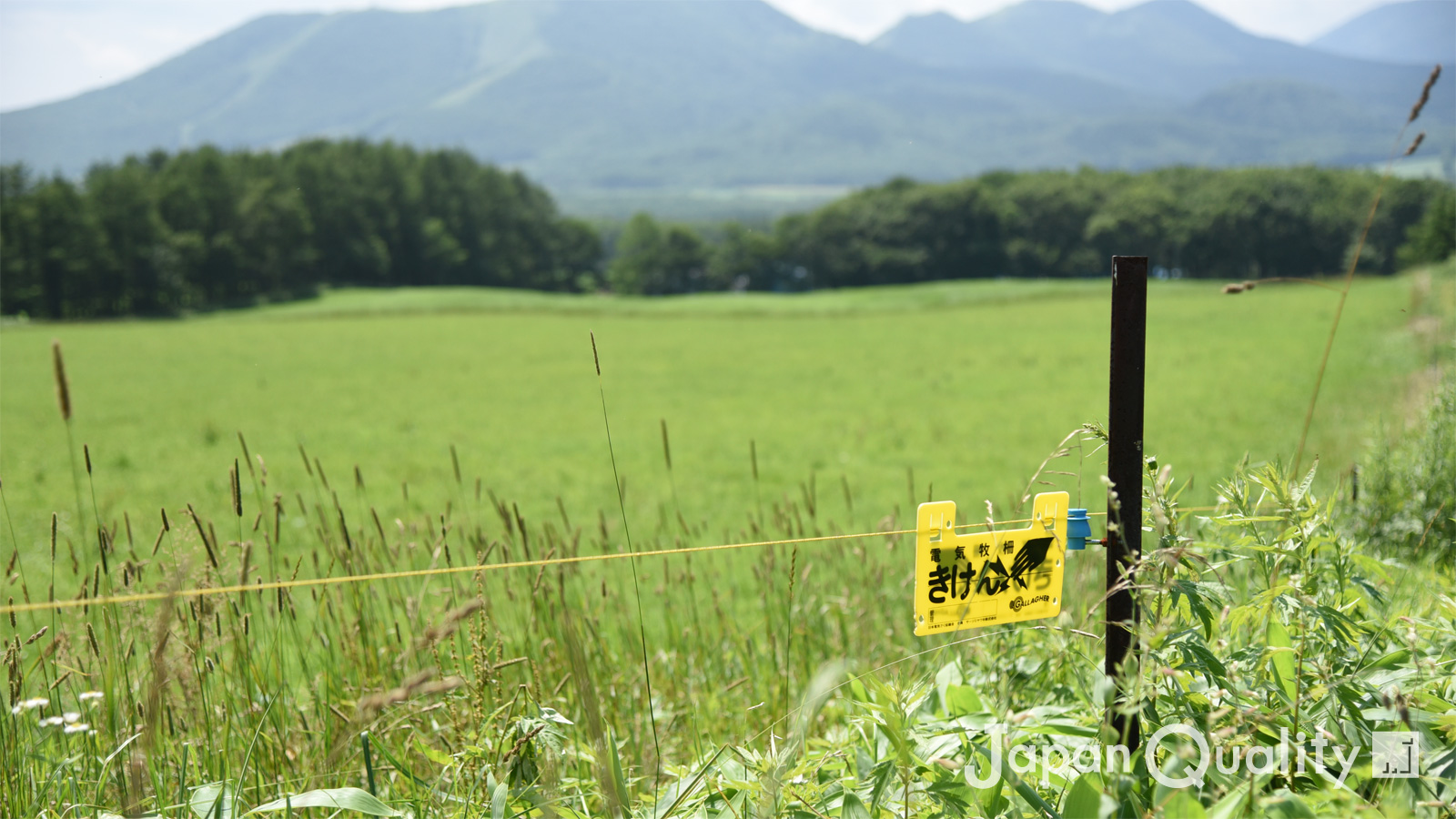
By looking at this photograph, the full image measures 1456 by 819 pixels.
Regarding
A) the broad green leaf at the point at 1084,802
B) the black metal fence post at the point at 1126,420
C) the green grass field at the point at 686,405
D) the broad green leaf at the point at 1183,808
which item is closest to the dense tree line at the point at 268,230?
the green grass field at the point at 686,405

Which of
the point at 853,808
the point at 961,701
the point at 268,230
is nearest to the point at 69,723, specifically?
the point at 853,808

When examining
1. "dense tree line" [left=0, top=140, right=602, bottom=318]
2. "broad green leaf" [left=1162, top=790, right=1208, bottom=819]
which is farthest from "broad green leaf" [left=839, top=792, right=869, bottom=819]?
"dense tree line" [left=0, top=140, right=602, bottom=318]

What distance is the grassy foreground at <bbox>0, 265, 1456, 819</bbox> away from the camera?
179cm

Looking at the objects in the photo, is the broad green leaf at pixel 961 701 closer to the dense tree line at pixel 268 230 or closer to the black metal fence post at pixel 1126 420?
the black metal fence post at pixel 1126 420

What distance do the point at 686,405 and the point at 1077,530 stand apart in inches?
653

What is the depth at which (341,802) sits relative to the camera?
66.6 inches

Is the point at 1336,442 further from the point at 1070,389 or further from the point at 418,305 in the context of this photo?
the point at 418,305

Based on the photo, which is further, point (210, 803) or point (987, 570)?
point (987, 570)

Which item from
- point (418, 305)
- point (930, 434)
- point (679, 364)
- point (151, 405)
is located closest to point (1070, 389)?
point (930, 434)

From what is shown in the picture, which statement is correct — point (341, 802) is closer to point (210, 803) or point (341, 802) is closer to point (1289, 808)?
point (210, 803)

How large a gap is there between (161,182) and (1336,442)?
203 ft

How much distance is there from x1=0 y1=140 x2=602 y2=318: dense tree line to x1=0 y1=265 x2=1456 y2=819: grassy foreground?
32.8ft

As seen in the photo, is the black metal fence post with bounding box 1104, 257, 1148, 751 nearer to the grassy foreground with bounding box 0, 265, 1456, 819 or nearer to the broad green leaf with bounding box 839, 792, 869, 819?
the grassy foreground with bounding box 0, 265, 1456, 819

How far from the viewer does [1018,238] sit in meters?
70.3
